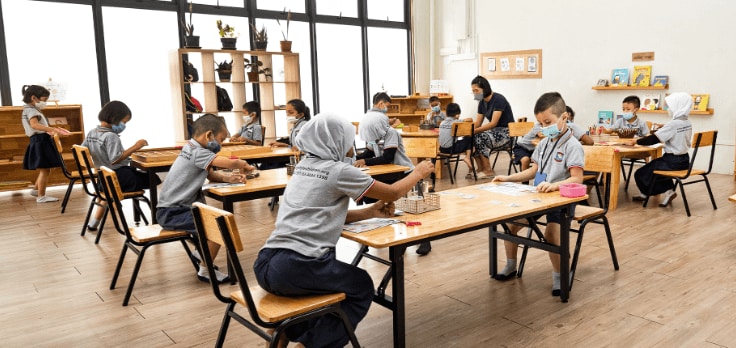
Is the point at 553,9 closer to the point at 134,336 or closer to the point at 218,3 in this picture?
the point at 218,3

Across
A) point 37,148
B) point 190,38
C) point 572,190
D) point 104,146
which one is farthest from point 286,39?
point 572,190

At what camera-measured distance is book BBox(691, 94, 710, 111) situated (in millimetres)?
8047

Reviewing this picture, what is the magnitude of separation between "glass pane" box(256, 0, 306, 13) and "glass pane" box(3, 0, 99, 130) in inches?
107

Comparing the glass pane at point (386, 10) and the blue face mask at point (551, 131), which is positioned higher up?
the glass pane at point (386, 10)

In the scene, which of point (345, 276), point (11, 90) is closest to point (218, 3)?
point (11, 90)

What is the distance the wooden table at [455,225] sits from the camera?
2.51 m

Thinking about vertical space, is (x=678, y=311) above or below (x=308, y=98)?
below

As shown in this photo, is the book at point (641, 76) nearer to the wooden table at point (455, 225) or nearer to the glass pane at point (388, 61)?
the glass pane at point (388, 61)

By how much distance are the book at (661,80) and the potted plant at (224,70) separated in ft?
20.5

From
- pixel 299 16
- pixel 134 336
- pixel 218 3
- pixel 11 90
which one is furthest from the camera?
pixel 299 16

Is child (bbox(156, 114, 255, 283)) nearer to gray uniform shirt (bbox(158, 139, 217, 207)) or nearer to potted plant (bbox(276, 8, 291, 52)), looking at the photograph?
gray uniform shirt (bbox(158, 139, 217, 207))

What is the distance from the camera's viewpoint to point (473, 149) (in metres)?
8.09

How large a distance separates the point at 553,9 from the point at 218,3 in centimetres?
546

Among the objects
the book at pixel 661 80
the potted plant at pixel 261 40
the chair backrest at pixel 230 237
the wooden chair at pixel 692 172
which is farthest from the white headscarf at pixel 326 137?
the book at pixel 661 80
